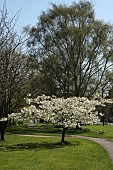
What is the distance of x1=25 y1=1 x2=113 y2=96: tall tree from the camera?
41312mm

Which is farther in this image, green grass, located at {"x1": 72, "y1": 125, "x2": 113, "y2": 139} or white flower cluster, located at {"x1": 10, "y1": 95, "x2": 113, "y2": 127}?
green grass, located at {"x1": 72, "y1": 125, "x2": 113, "y2": 139}

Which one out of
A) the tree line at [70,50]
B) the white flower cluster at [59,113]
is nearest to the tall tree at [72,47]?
the tree line at [70,50]

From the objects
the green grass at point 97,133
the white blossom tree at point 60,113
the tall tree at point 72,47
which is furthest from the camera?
the tall tree at point 72,47

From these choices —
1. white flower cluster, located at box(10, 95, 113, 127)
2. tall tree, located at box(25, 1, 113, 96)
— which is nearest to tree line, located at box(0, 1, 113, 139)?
tall tree, located at box(25, 1, 113, 96)

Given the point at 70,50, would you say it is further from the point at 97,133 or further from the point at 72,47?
the point at 97,133

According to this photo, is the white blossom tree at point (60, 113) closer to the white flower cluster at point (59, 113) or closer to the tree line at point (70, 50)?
the white flower cluster at point (59, 113)

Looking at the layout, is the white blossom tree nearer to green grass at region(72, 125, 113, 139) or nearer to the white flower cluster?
the white flower cluster

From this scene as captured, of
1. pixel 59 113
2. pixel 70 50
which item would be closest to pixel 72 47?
pixel 70 50

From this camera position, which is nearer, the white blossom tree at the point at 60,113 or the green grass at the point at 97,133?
the white blossom tree at the point at 60,113

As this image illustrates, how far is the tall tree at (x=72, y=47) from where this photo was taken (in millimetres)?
41312

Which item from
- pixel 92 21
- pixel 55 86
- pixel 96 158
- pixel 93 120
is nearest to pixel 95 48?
pixel 92 21

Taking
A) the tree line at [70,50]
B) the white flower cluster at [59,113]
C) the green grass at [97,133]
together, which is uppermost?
the tree line at [70,50]

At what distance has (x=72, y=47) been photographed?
41.5 metres

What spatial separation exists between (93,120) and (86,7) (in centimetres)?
2110
